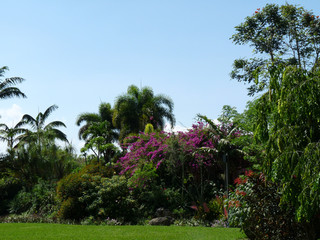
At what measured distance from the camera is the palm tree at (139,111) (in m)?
28.7

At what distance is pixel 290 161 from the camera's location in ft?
20.5

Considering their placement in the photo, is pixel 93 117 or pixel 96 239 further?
pixel 93 117

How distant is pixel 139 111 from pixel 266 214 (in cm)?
2173

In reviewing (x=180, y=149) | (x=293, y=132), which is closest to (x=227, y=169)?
(x=180, y=149)

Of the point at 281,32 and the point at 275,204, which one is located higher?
the point at 281,32

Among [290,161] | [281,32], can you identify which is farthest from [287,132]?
[281,32]

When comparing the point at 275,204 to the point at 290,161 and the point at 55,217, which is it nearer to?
the point at 290,161

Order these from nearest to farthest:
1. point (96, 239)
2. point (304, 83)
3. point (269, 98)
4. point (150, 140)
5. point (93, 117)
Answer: point (304, 83)
point (269, 98)
point (96, 239)
point (150, 140)
point (93, 117)

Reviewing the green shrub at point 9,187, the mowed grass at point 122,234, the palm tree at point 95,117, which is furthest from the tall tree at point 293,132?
the palm tree at point 95,117

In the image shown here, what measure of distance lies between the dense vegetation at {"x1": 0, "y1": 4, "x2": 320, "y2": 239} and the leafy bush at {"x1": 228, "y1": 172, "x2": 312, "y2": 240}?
0.07ft

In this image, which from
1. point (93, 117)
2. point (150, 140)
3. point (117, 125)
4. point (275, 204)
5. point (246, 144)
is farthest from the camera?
point (93, 117)

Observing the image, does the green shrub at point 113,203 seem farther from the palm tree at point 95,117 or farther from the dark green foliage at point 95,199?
the palm tree at point 95,117

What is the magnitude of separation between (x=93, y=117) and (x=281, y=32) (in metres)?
18.1

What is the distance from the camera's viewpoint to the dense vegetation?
6398 millimetres
